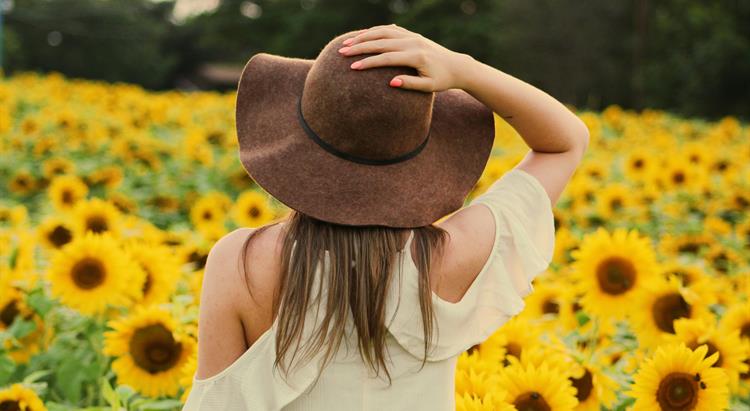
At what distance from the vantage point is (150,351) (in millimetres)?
2424

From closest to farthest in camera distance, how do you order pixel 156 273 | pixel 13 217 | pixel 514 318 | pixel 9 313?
pixel 514 318
pixel 9 313
pixel 156 273
pixel 13 217

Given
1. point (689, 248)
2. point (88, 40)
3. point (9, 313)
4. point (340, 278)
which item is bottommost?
point (88, 40)

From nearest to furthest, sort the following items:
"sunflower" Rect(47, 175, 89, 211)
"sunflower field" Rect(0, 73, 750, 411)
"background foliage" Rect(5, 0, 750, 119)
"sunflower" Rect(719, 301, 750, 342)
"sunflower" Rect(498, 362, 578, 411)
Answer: "sunflower" Rect(498, 362, 578, 411) < "sunflower field" Rect(0, 73, 750, 411) < "sunflower" Rect(719, 301, 750, 342) < "sunflower" Rect(47, 175, 89, 211) < "background foliage" Rect(5, 0, 750, 119)

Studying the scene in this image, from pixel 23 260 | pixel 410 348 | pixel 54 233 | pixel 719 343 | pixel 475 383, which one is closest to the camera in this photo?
pixel 410 348

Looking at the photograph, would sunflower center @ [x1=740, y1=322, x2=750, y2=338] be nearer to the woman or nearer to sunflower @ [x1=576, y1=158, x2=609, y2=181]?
the woman

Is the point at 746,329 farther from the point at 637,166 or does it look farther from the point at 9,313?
the point at 637,166

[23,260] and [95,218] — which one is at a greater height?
[23,260]

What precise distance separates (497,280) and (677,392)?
27.7 inches

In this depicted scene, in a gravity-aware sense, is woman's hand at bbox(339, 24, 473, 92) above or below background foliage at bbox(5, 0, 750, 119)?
above

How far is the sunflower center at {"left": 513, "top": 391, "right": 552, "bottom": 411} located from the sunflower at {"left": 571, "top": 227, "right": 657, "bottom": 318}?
0.79 metres

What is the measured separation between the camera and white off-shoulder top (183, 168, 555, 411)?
63.2 inches

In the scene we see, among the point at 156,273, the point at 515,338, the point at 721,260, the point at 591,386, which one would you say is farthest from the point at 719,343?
the point at 721,260

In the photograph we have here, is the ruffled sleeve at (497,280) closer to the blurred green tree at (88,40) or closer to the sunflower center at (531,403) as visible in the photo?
the sunflower center at (531,403)

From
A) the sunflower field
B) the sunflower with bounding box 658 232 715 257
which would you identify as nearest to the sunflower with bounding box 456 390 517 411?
the sunflower field
